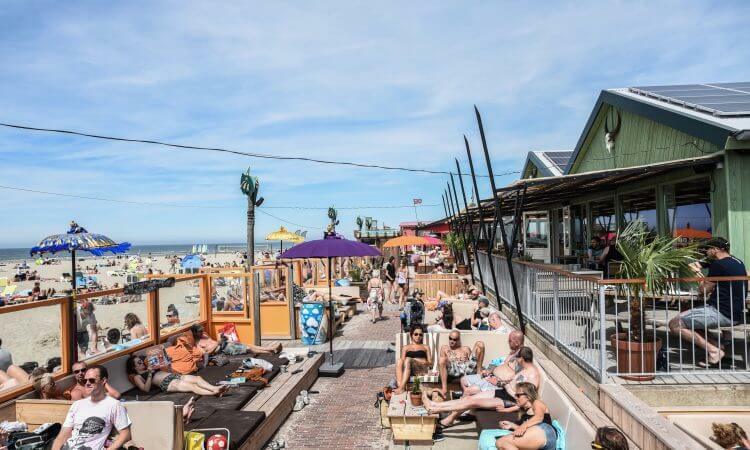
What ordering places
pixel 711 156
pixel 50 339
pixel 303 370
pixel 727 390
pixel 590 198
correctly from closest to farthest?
pixel 727 390, pixel 711 156, pixel 303 370, pixel 590 198, pixel 50 339

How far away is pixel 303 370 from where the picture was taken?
320 inches

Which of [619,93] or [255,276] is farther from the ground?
[619,93]

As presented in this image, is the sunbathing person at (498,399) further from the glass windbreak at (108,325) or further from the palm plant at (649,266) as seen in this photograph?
the glass windbreak at (108,325)

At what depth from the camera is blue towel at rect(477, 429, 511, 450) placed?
4.78m

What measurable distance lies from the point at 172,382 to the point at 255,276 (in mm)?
3948

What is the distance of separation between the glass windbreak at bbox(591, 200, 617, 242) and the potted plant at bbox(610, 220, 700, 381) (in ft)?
20.1

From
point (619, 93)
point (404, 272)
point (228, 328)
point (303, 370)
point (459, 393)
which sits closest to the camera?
point (459, 393)

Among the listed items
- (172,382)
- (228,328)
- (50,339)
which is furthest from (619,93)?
(50,339)

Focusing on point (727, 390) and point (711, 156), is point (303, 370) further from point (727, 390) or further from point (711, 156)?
point (711, 156)

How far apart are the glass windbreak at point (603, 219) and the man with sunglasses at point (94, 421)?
10.0m

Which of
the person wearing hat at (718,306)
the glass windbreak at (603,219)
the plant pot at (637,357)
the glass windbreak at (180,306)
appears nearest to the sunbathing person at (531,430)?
the plant pot at (637,357)

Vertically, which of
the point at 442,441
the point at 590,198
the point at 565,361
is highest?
the point at 590,198

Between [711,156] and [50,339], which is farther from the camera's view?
[50,339]

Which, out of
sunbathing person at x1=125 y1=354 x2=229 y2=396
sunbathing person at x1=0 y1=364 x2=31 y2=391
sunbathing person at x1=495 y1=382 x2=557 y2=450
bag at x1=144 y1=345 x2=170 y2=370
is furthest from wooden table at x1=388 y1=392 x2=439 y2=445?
sunbathing person at x1=0 y1=364 x2=31 y2=391
